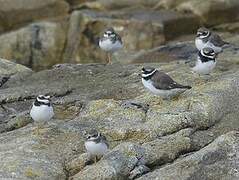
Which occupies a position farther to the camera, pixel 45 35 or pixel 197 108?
pixel 45 35

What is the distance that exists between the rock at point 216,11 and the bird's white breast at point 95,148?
22.3 meters

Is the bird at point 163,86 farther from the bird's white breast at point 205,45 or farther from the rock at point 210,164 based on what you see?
the bird's white breast at point 205,45

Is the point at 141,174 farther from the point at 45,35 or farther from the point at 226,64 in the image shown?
the point at 45,35

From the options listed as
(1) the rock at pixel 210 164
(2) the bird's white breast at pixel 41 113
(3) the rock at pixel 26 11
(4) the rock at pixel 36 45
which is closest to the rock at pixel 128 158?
(1) the rock at pixel 210 164

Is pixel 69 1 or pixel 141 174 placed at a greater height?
pixel 141 174

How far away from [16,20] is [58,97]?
20.5 m

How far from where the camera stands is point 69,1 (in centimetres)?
4062

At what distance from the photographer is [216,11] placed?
119 ft

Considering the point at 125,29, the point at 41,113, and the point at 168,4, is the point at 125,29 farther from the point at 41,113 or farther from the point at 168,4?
the point at 41,113

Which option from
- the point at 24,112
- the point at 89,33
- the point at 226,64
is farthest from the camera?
the point at 89,33

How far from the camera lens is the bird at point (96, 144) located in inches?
566

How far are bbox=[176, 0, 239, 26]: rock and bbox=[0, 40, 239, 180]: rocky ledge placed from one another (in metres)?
15.2

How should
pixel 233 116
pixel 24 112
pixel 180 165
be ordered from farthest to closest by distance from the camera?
pixel 24 112 → pixel 233 116 → pixel 180 165

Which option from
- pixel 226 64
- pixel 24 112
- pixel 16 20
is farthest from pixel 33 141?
pixel 16 20
